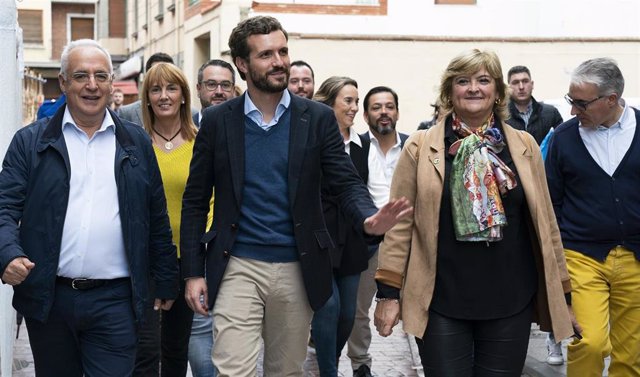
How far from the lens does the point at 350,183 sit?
5.15 m

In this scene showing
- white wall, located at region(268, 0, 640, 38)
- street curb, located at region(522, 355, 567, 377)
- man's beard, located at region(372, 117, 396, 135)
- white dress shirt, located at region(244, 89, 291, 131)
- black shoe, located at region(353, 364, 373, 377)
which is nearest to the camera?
white dress shirt, located at region(244, 89, 291, 131)

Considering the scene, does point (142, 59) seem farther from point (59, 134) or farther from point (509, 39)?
point (59, 134)

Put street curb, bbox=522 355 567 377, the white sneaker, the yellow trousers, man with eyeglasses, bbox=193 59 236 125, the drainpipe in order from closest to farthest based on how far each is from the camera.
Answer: the yellow trousers → the drainpipe → man with eyeglasses, bbox=193 59 236 125 → street curb, bbox=522 355 567 377 → the white sneaker

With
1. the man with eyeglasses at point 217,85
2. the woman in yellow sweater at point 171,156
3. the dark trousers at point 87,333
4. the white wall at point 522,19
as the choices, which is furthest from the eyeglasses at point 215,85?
the white wall at point 522,19

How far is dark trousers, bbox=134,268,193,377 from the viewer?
598 centimetres

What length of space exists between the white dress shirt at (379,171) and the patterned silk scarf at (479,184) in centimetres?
294

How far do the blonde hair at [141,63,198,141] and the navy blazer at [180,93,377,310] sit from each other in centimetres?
143

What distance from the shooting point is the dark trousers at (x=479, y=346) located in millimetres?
4957

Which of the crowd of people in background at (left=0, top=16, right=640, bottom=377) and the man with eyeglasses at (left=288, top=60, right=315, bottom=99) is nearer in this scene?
the crowd of people in background at (left=0, top=16, right=640, bottom=377)

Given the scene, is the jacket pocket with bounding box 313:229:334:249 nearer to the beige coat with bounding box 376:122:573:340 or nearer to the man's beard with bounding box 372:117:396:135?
the beige coat with bounding box 376:122:573:340

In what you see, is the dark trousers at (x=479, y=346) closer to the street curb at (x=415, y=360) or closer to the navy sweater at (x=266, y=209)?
the navy sweater at (x=266, y=209)

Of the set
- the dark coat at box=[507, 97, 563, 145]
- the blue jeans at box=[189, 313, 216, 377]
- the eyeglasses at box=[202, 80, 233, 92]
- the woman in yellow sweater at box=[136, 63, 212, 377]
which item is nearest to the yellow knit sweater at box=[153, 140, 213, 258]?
the woman in yellow sweater at box=[136, 63, 212, 377]

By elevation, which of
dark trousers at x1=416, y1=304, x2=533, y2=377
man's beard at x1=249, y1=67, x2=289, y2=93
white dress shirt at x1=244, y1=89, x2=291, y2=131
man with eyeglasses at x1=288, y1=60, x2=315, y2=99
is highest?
man with eyeglasses at x1=288, y1=60, x2=315, y2=99

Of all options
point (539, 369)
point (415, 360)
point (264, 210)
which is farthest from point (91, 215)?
point (539, 369)
